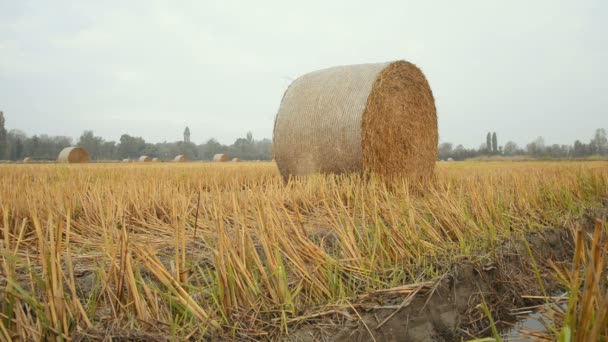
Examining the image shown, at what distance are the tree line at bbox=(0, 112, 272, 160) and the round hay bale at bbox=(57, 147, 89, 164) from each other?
508 inches

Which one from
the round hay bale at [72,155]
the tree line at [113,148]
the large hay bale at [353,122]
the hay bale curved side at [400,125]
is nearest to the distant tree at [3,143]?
the tree line at [113,148]

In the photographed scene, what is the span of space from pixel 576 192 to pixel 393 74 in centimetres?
260

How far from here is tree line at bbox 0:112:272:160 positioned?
33.3 m

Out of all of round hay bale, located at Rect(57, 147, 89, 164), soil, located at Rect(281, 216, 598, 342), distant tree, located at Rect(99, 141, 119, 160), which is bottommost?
soil, located at Rect(281, 216, 598, 342)

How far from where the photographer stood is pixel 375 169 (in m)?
5.55

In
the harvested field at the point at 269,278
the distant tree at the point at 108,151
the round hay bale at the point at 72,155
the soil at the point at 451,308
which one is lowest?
the soil at the point at 451,308

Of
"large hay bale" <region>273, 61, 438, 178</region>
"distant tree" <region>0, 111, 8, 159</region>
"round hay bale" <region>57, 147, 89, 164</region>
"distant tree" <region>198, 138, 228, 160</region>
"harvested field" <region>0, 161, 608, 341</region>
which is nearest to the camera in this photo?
"harvested field" <region>0, 161, 608, 341</region>

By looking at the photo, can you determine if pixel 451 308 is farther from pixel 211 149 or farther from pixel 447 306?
pixel 211 149

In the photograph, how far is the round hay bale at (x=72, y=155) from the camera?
17938 millimetres

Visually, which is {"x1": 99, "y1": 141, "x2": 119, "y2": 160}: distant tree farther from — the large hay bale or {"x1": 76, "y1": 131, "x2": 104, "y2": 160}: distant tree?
the large hay bale

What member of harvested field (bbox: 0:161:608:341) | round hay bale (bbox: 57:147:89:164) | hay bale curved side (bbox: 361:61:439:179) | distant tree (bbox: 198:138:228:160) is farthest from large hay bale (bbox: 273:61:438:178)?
distant tree (bbox: 198:138:228:160)

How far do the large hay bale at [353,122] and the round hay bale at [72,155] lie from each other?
588 inches

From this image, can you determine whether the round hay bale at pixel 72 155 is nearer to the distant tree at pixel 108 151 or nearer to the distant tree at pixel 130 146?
the distant tree at pixel 108 151

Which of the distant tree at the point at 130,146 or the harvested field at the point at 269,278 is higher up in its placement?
the distant tree at the point at 130,146
